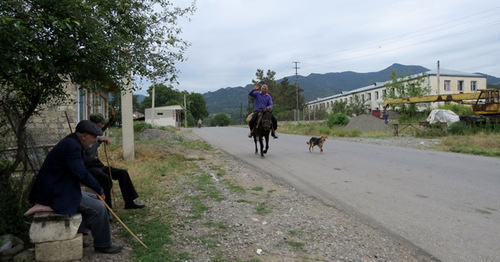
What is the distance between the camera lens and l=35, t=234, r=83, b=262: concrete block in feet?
11.6

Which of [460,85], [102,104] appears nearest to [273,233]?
[102,104]

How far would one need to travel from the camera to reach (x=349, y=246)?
410 centimetres

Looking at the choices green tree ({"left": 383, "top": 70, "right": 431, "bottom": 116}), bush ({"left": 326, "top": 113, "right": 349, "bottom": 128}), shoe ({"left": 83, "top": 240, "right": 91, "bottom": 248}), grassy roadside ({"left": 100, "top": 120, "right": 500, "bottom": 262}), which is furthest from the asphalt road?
green tree ({"left": 383, "top": 70, "right": 431, "bottom": 116})

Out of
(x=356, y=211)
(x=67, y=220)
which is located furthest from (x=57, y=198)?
Answer: (x=356, y=211)

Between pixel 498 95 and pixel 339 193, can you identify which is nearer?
pixel 339 193

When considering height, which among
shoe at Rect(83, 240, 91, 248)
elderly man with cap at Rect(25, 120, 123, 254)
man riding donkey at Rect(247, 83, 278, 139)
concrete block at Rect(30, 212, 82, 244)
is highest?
man riding donkey at Rect(247, 83, 278, 139)

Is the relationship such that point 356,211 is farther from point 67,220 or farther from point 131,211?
point 67,220

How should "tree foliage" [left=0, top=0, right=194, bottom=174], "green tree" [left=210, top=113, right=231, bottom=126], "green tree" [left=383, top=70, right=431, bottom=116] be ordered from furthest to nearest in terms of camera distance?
"green tree" [left=210, top=113, right=231, bottom=126]
"green tree" [left=383, top=70, right=431, bottom=116]
"tree foliage" [left=0, top=0, right=194, bottom=174]

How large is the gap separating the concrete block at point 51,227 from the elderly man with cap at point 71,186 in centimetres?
7

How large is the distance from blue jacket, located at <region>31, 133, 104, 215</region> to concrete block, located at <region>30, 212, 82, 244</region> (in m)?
0.10

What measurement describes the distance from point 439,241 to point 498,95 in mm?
22048

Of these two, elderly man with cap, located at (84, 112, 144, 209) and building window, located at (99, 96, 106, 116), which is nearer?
elderly man with cap, located at (84, 112, 144, 209)

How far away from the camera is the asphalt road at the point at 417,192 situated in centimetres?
436

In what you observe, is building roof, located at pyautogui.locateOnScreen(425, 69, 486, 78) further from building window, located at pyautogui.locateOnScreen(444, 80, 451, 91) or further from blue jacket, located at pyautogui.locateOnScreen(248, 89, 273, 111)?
blue jacket, located at pyautogui.locateOnScreen(248, 89, 273, 111)
